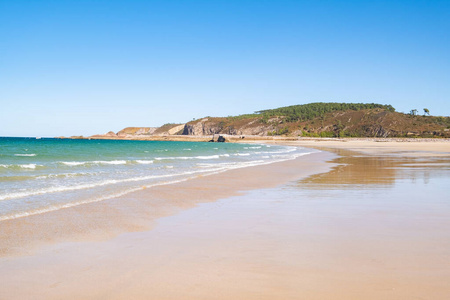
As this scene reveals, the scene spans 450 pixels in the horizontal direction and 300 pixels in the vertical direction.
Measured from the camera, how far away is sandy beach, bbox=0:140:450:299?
4469 mm

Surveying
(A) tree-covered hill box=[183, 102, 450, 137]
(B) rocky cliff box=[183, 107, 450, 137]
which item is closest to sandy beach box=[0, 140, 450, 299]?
(A) tree-covered hill box=[183, 102, 450, 137]

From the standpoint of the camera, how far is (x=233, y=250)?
604 cm

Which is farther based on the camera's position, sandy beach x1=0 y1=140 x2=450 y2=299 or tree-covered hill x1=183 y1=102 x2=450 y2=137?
tree-covered hill x1=183 y1=102 x2=450 y2=137

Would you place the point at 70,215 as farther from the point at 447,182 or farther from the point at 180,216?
the point at 447,182

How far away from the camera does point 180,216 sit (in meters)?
9.12

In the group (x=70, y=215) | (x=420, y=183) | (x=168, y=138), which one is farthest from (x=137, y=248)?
(x=168, y=138)

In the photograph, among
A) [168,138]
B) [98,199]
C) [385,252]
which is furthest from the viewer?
[168,138]

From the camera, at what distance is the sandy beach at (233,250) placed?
4469mm

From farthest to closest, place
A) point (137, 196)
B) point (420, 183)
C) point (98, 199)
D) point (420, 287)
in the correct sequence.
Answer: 1. point (420, 183)
2. point (137, 196)
3. point (98, 199)
4. point (420, 287)

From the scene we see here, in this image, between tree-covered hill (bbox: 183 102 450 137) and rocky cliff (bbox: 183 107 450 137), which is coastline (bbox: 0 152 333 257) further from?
rocky cliff (bbox: 183 107 450 137)

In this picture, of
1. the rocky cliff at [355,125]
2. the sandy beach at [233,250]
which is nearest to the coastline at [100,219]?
the sandy beach at [233,250]

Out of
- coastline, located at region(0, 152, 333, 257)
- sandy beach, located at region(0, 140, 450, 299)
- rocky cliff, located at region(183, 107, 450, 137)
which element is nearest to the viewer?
sandy beach, located at region(0, 140, 450, 299)

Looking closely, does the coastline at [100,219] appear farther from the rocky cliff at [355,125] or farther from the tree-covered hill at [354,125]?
the rocky cliff at [355,125]

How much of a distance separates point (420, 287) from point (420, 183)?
12033 mm
